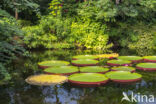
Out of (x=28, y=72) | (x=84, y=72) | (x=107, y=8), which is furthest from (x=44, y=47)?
(x=84, y=72)

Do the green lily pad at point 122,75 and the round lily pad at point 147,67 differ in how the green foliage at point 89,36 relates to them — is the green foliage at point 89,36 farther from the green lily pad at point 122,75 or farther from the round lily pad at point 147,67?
the green lily pad at point 122,75

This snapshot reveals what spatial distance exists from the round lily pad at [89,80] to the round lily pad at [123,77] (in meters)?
0.22

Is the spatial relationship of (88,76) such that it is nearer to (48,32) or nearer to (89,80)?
(89,80)

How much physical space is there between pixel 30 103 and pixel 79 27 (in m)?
10.4

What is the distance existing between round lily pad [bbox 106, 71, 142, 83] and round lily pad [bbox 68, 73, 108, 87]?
0.22m

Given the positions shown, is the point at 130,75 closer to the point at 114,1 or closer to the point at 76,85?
the point at 76,85

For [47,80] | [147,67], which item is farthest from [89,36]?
[47,80]

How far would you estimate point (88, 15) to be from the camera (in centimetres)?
1438

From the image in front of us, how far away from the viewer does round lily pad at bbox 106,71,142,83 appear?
5.66m

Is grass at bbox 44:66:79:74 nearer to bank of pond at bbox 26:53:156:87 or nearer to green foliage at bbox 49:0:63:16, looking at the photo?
bank of pond at bbox 26:53:156:87

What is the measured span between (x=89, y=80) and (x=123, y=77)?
2.98 ft

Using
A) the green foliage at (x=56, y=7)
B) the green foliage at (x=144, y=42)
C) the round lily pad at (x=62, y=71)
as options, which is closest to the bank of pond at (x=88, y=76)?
the round lily pad at (x=62, y=71)

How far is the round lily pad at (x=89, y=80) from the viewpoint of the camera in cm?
551

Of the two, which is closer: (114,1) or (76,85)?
(76,85)
